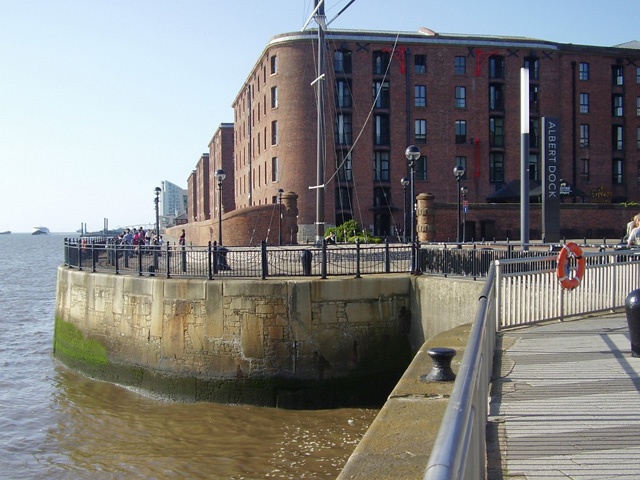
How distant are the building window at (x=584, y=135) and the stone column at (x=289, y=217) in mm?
28520

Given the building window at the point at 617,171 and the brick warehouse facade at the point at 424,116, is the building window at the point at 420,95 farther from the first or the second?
the building window at the point at 617,171

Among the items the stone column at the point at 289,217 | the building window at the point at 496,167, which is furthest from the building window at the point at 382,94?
the stone column at the point at 289,217

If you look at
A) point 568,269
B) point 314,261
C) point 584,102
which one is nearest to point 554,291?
point 568,269

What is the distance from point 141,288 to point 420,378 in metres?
11.3

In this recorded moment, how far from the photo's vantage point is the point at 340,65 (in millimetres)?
50062

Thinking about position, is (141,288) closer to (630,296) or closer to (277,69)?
(630,296)

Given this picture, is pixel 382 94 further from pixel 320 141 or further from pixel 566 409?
pixel 566 409

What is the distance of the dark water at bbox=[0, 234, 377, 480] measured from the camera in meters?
11.4

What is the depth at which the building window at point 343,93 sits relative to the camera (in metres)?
49.8

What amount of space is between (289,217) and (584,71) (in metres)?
31.5

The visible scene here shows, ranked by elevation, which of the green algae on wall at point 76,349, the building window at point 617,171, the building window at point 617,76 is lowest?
the green algae on wall at point 76,349

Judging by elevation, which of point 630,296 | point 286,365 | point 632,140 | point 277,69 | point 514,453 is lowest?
point 286,365

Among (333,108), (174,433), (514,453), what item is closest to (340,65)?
(333,108)

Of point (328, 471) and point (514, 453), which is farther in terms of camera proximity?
point (328, 471)
